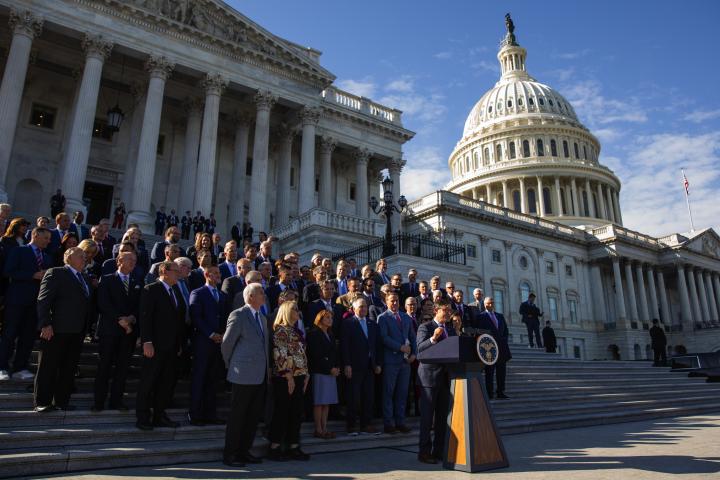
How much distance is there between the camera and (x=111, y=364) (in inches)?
282

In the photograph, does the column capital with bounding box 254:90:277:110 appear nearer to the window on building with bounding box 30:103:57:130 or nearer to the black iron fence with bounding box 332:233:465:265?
the black iron fence with bounding box 332:233:465:265

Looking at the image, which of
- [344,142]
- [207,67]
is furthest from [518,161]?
[207,67]

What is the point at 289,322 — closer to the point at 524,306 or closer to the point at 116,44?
the point at 524,306

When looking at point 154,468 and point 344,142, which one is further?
point 344,142

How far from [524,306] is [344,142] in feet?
65.5

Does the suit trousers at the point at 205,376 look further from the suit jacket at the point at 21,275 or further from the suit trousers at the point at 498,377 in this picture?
the suit trousers at the point at 498,377

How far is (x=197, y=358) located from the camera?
24.2 feet

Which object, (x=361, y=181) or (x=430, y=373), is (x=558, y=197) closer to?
(x=361, y=181)

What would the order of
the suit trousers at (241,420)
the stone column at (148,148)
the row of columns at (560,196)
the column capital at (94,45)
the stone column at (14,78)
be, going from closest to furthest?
1. the suit trousers at (241,420)
2. the stone column at (14,78)
3. the stone column at (148,148)
4. the column capital at (94,45)
5. the row of columns at (560,196)

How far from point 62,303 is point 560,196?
77642 mm

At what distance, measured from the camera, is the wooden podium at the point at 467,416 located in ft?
20.3

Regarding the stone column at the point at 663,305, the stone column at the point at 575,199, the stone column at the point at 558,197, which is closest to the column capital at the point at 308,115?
the stone column at the point at 663,305

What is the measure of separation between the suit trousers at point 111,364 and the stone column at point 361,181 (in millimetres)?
28988

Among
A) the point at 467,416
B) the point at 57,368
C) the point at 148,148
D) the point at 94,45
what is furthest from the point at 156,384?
the point at 94,45
